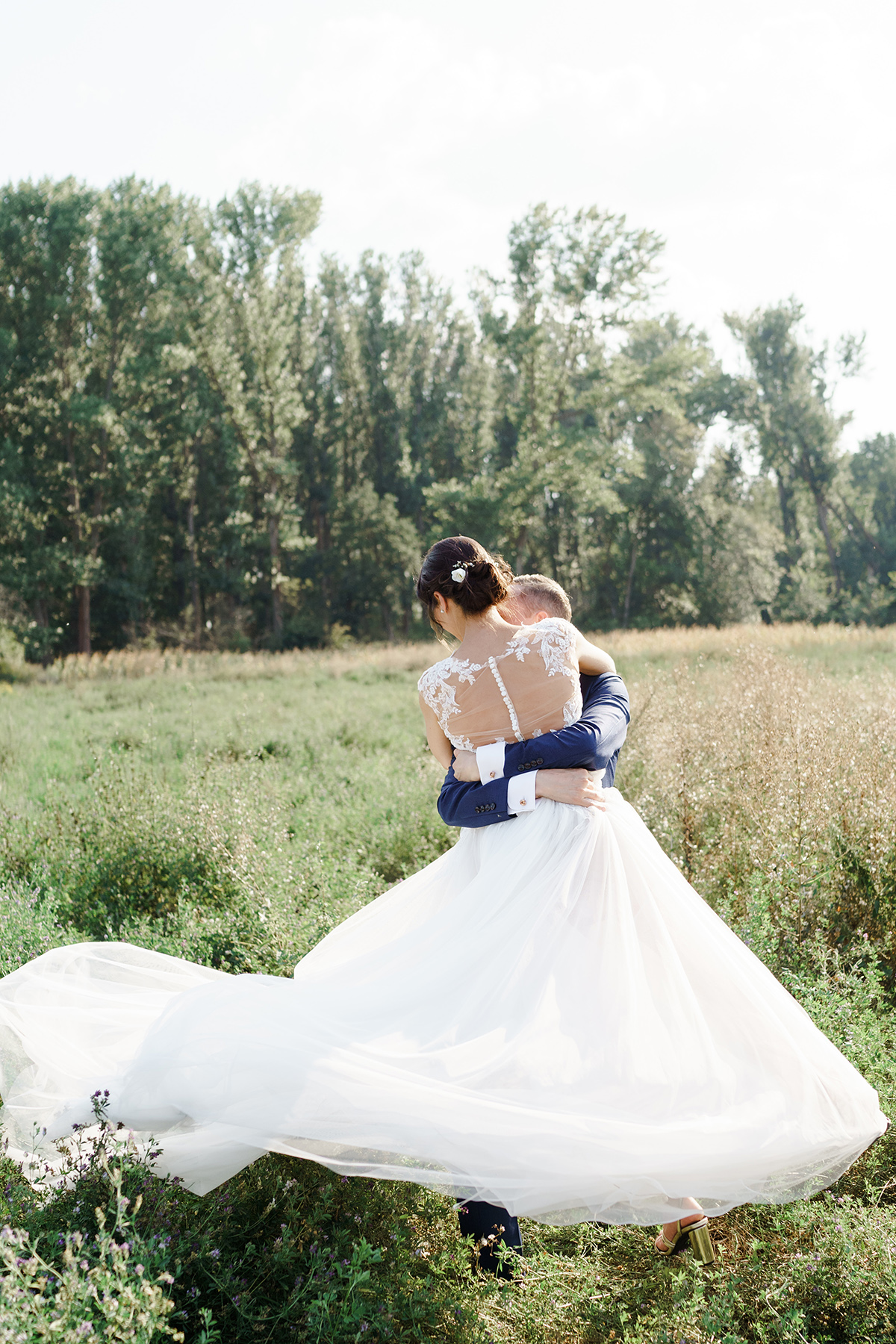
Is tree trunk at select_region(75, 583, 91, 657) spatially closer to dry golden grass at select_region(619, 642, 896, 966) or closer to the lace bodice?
dry golden grass at select_region(619, 642, 896, 966)

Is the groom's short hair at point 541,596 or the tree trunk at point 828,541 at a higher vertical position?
the tree trunk at point 828,541

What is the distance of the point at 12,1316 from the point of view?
171cm

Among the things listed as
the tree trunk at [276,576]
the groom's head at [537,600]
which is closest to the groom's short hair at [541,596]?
the groom's head at [537,600]

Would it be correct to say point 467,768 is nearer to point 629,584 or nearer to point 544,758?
point 544,758

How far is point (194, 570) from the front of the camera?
36.8 m

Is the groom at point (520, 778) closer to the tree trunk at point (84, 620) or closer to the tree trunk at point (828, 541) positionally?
the tree trunk at point (84, 620)

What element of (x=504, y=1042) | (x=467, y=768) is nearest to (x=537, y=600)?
(x=467, y=768)

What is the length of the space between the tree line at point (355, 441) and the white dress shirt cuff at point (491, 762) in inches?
1173

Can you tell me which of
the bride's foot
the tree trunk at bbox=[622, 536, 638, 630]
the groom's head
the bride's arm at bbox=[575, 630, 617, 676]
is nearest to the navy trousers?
the bride's foot

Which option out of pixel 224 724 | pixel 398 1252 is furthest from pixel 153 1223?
pixel 224 724

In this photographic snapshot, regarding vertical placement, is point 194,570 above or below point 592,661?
above

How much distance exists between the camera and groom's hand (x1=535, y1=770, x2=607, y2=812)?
9.53ft

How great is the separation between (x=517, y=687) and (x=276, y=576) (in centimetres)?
3479

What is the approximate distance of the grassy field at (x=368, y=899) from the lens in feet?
7.53
